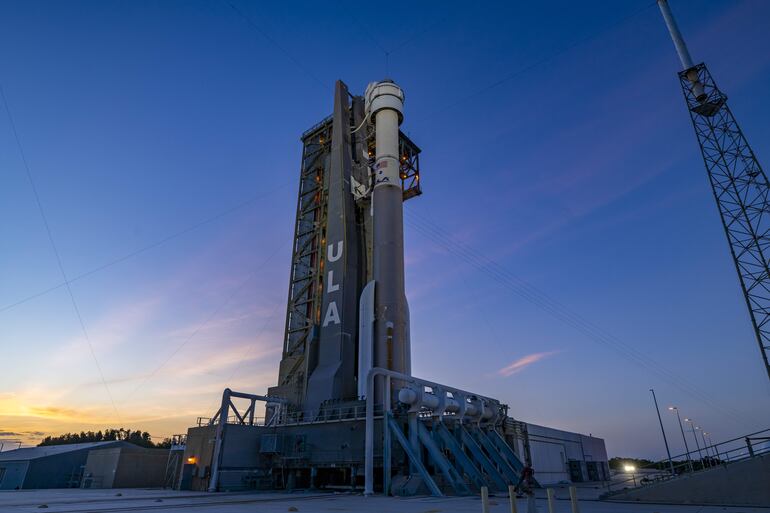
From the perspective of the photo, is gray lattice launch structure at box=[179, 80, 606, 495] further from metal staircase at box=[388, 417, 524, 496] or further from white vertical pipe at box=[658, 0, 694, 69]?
white vertical pipe at box=[658, 0, 694, 69]

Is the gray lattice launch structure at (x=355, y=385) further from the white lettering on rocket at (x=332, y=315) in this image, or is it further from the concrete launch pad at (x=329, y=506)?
the concrete launch pad at (x=329, y=506)

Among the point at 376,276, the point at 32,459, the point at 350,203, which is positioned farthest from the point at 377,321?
the point at 32,459

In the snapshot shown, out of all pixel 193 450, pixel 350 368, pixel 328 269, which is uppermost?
pixel 328 269

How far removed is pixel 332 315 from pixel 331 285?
2756mm

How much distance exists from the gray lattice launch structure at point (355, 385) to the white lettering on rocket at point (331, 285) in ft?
0.40

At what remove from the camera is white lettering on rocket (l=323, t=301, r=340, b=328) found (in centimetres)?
3900

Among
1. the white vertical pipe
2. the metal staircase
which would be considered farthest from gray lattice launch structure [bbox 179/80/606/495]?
the white vertical pipe

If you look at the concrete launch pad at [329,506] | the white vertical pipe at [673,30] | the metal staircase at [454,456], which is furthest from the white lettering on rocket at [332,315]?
the white vertical pipe at [673,30]

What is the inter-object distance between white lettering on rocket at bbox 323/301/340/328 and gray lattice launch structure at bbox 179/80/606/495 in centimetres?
9

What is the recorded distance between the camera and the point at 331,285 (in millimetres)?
40562

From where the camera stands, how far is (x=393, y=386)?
97.0ft

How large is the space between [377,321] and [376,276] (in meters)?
3.65

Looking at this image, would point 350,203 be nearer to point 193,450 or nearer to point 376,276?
point 376,276

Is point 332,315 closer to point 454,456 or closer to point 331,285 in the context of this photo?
point 331,285
